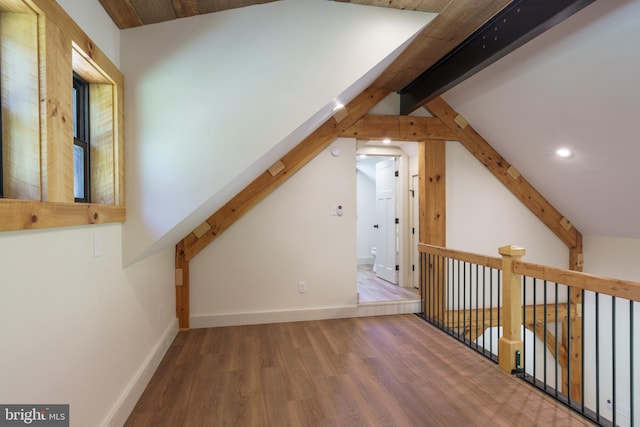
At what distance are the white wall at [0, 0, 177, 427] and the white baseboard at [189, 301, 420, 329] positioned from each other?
108 centimetres

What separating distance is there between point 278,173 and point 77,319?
7.74 feet

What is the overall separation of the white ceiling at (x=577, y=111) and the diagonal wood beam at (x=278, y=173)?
1.12 meters

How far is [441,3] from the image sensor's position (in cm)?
222

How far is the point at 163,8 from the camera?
6.14ft

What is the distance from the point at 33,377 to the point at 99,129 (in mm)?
1313

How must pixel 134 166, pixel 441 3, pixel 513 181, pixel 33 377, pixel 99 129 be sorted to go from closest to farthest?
pixel 33 377 < pixel 99 129 < pixel 134 166 < pixel 441 3 < pixel 513 181

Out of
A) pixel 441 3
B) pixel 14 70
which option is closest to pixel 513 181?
pixel 441 3

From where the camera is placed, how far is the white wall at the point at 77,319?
106 cm

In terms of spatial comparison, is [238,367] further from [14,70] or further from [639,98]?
[639,98]

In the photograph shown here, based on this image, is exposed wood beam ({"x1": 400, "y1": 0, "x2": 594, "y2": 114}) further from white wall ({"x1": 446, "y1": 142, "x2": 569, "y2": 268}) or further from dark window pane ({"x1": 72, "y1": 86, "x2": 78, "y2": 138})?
dark window pane ({"x1": 72, "y1": 86, "x2": 78, "y2": 138})

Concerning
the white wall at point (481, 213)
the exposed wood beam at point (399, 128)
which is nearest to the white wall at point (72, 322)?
the exposed wood beam at point (399, 128)

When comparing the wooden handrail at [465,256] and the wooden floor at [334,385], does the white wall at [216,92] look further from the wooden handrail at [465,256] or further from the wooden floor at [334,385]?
the wooden handrail at [465,256]

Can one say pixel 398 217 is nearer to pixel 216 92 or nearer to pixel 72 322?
pixel 216 92

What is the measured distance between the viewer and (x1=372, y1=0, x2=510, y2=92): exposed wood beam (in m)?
2.29
